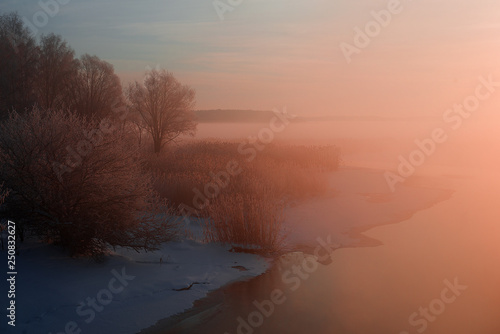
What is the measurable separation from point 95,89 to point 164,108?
5341mm

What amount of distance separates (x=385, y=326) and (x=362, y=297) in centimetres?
103

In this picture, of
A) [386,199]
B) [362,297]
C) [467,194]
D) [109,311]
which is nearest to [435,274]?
[362,297]

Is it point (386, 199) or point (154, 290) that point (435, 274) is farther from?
point (386, 199)

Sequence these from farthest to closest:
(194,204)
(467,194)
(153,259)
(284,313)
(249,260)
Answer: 1. (467,194)
2. (194,204)
3. (249,260)
4. (153,259)
5. (284,313)

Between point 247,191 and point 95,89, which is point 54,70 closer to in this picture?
point 95,89

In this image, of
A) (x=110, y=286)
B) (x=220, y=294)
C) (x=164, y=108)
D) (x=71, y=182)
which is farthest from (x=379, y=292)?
(x=164, y=108)

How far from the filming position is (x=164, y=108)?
107ft

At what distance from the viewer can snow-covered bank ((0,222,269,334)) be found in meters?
6.02

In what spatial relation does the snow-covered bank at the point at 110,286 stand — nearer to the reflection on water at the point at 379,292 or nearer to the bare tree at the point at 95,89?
the reflection on water at the point at 379,292

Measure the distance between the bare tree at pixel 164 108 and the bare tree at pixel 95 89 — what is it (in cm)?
188

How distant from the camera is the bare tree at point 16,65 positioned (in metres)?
26.5

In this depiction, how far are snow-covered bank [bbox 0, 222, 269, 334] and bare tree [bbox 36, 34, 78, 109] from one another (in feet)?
81.7

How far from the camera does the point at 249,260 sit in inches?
360

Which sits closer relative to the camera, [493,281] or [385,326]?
[385,326]
